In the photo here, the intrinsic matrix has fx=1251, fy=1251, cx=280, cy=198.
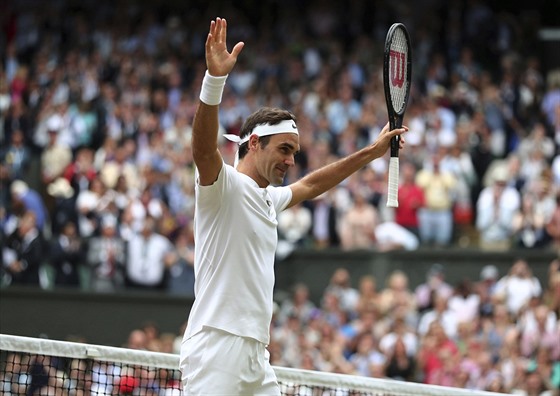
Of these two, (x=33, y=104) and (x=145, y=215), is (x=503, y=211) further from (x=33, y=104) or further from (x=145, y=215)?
(x=33, y=104)

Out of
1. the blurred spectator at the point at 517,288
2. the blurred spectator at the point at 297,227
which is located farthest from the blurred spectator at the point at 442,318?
the blurred spectator at the point at 297,227

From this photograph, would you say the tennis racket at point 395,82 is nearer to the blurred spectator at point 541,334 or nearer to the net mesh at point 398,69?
the net mesh at point 398,69

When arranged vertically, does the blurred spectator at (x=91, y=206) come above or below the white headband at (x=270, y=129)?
above

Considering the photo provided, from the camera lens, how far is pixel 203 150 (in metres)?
5.96

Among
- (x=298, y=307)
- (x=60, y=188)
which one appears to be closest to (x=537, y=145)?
(x=298, y=307)

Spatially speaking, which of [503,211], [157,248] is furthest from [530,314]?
[157,248]

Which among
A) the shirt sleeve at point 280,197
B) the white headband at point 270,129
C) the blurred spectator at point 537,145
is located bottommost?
the shirt sleeve at point 280,197

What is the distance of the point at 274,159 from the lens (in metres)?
6.59

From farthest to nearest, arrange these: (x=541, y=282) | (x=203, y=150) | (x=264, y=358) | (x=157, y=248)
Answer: (x=157, y=248) < (x=541, y=282) < (x=264, y=358) < (x=203, y=150)

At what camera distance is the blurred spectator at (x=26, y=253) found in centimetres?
1720

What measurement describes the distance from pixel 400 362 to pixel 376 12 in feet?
41.2

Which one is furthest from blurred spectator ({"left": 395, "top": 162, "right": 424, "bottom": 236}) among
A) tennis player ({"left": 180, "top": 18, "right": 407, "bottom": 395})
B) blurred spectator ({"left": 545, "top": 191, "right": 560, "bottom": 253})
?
tennis player ({"left": 180, "top": 18, "right": 407, "bottom": 395})

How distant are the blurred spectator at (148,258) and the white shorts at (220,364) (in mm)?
10869

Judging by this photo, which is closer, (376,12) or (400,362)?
(400,362)
